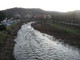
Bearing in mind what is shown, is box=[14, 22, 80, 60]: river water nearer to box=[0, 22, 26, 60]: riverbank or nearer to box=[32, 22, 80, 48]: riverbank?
box=[0, 22, 26, 60]: riverbank

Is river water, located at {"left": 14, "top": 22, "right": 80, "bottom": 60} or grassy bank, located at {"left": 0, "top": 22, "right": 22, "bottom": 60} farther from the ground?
grassy bank, located at {"left": 0, "top": 22, "right": 22, "bottom": 60}

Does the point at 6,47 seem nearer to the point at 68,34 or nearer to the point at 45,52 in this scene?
the point at 45,52

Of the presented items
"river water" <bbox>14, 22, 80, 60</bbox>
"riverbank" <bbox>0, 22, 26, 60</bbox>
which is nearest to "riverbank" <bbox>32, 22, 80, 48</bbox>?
"river water" <bbox>14, 22, 80, 60</bbox>

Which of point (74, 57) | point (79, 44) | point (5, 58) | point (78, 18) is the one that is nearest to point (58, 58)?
point (74, 57)

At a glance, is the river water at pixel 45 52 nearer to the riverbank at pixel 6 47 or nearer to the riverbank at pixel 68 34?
the riverbank at pixel 6 47

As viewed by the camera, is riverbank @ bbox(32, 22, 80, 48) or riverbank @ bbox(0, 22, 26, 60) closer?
riverbank @ bbox(0, 22, 26, 60)

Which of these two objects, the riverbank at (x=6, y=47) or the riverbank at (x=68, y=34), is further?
the riverbank at (x=68, y=34)

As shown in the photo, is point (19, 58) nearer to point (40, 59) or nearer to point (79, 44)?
point (40, 59)

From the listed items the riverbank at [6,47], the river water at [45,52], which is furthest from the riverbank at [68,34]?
the riverbank at [6,47]

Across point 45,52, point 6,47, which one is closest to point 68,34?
→ point 45,52

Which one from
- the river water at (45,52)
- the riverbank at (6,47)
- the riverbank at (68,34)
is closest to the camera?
the riverbank at (6,47)

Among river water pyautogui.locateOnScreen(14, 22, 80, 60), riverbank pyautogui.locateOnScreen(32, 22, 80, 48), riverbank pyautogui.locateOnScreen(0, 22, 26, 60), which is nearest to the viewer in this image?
riverbank pyautogui.locateOnScreen(0, 22, 26, 60)
